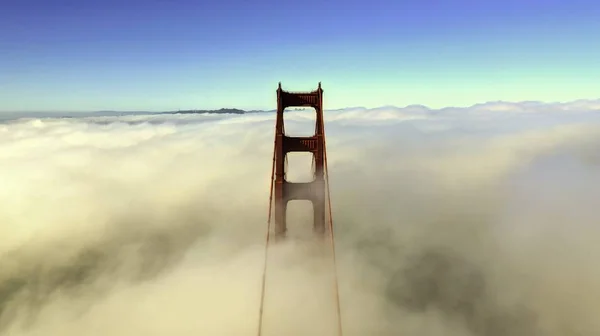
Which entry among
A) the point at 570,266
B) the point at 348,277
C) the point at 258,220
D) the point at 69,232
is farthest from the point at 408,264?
the point at 69,232

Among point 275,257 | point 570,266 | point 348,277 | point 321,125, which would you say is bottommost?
point 570,266

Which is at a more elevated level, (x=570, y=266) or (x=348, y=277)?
(x=348, y=277)

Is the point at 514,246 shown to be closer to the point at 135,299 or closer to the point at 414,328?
the point at 414,328

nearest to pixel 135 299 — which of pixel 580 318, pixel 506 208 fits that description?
pixel 580 318

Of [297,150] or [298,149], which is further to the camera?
[298,149]

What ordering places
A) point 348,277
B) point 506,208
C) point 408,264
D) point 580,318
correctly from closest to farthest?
point 580,318
point 348,277
point 408,264
point 506,208

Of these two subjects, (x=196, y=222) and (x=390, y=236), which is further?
(x=196, y=222)

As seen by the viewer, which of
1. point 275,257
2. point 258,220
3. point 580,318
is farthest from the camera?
point 258,220
